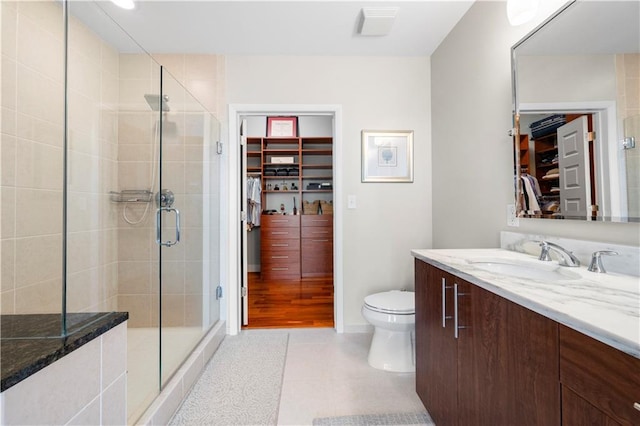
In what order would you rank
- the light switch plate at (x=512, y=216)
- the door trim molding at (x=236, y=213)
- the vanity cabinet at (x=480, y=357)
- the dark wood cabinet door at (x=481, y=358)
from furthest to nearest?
the door trim molding at (x=236, y=213) < the light switch plate at (x=512, y=216) < the dark wood cabinet door at (x=481, y=358) < the vanity cabinet at (x=480, y=357)

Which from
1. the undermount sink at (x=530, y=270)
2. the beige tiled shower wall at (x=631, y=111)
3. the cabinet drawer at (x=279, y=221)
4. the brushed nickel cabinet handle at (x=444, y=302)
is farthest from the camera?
the cabinet drawer at (x=279, y=221)

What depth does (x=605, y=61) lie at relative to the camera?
966 mm

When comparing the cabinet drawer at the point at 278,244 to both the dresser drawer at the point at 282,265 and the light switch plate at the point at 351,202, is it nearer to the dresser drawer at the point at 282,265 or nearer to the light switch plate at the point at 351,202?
the dresser drawer at the point at 282,265

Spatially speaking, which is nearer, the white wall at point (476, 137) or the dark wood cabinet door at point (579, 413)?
the dark wood cabinet door at point (579, 413)

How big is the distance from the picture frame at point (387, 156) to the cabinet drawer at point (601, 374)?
6.00ft

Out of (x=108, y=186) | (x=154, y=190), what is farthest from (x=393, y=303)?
(x=108, y=186)

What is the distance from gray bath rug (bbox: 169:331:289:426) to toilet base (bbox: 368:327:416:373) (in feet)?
2.11

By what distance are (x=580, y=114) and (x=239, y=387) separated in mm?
2092

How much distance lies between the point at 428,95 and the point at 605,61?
57.1 inches

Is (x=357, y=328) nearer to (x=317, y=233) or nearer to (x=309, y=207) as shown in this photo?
(x=317, y=233)

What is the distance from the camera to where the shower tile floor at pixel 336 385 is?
4.53ft

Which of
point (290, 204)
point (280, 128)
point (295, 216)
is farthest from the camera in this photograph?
point (290, 204)

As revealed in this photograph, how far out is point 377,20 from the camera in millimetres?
1814

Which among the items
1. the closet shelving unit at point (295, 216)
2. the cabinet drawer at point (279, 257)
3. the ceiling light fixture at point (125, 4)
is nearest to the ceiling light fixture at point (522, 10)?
the ceiling light fixture at point (125, 4)
